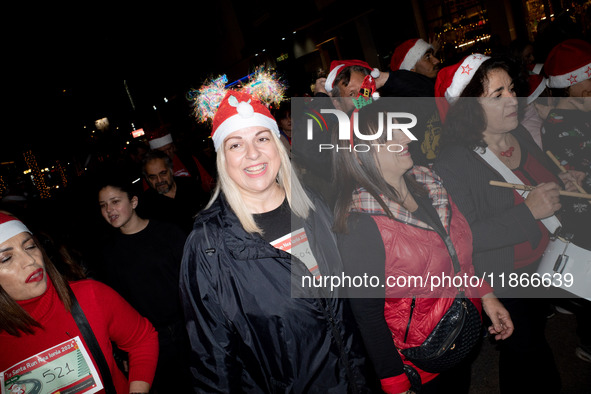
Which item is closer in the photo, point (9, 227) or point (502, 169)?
point (9, 227)

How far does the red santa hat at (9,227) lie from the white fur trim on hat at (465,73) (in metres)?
3.00

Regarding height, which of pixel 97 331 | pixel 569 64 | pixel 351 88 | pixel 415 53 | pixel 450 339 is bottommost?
pixel 450 339

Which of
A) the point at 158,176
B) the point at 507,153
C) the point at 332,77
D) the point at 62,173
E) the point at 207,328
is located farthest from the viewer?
the point at 62,173

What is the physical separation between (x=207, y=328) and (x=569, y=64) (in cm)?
368

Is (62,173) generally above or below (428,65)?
above

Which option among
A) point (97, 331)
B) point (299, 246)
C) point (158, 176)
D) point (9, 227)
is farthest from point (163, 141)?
point (299, 246)

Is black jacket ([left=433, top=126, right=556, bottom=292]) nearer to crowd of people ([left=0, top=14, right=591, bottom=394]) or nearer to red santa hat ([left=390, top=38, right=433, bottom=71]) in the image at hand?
crowd of people ([left=0, top=14, right=591, bottom=394])

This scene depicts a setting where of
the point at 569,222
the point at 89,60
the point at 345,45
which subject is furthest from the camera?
the point at 89,60

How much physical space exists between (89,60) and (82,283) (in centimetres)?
1808

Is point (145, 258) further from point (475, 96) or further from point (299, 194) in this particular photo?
point (475, 96)

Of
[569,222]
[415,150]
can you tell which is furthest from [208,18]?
[569,222]

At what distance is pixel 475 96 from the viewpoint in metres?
2.44

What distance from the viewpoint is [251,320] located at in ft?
5.46

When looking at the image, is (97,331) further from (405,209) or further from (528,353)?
(528,353)
